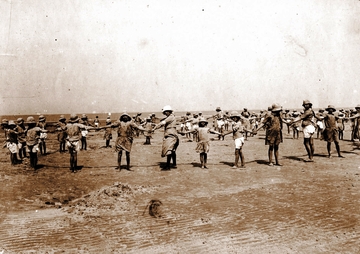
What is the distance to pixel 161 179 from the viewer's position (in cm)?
887

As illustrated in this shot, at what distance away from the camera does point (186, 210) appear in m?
6.06

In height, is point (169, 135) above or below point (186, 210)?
above

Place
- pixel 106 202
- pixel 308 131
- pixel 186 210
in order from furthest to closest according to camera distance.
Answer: pixel 308 131 → pixel 106 202 → pixel 186 210

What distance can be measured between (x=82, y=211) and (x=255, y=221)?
364 centimetres

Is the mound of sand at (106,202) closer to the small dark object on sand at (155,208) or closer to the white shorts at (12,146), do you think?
the small dark object on sand at (155,208)

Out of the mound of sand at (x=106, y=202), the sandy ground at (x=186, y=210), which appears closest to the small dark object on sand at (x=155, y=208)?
the sandy ground at (x=186, y=210)

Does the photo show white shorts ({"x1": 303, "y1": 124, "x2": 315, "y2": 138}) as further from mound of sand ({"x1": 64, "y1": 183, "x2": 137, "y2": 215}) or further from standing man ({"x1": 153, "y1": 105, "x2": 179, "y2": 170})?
mound of sand ({"x1": 64, "y1": 183, "x2": 137, "y2": 215})

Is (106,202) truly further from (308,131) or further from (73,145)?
(308,131)

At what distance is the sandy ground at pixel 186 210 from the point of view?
456 cm

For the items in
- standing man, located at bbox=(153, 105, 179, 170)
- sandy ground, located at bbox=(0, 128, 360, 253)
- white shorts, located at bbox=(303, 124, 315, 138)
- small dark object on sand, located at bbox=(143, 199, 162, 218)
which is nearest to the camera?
sandy ground, located at bbox=(0, 128, 360, 253)

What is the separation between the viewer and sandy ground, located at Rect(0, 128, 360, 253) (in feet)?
15.0

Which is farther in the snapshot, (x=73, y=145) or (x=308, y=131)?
(x=308, y=131)

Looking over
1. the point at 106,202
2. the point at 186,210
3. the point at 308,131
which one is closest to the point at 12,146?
the point at 106,202

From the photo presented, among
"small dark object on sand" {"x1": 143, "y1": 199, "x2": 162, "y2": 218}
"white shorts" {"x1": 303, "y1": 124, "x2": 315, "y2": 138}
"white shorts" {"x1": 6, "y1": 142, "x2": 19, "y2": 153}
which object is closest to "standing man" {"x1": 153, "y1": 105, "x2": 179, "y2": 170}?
"small dark object on sand" {"x1": 143, "y1": 199, "x2": 162, "y2": 218}
